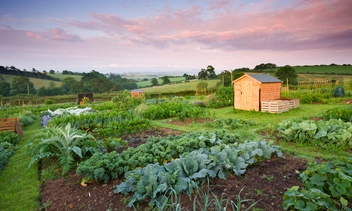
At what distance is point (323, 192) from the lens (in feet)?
9.12

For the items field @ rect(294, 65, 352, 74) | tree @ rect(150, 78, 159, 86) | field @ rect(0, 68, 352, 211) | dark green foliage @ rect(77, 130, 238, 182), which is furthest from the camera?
tree @ rect(150, 78, 159, 86)

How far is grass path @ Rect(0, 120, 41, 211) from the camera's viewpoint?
3.33m

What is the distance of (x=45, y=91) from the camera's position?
42.2 metres

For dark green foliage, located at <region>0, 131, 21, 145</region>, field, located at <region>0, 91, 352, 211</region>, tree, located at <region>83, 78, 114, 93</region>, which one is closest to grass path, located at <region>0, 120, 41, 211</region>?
field, located at <region>0, 91, 352, 211</region>

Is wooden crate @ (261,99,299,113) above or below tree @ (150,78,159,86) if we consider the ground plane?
below

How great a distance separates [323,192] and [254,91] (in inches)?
393

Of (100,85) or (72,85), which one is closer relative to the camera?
(72,85)

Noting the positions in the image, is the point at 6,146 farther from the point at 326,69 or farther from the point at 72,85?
the point at 72,85

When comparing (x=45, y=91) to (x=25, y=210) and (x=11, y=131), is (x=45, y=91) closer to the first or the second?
(x=11, y=131)

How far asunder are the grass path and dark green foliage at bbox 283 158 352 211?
361 centimetres

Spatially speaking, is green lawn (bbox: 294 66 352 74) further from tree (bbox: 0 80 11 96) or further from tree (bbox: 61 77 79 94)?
tree (bbox: 0 80 11 96)

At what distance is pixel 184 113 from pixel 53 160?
629 centimetres

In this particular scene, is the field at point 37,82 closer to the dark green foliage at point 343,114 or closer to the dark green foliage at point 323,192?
the dark green foliage at point 343,114

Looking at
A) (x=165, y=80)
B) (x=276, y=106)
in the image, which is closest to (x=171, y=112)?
(x=276, y=106)
